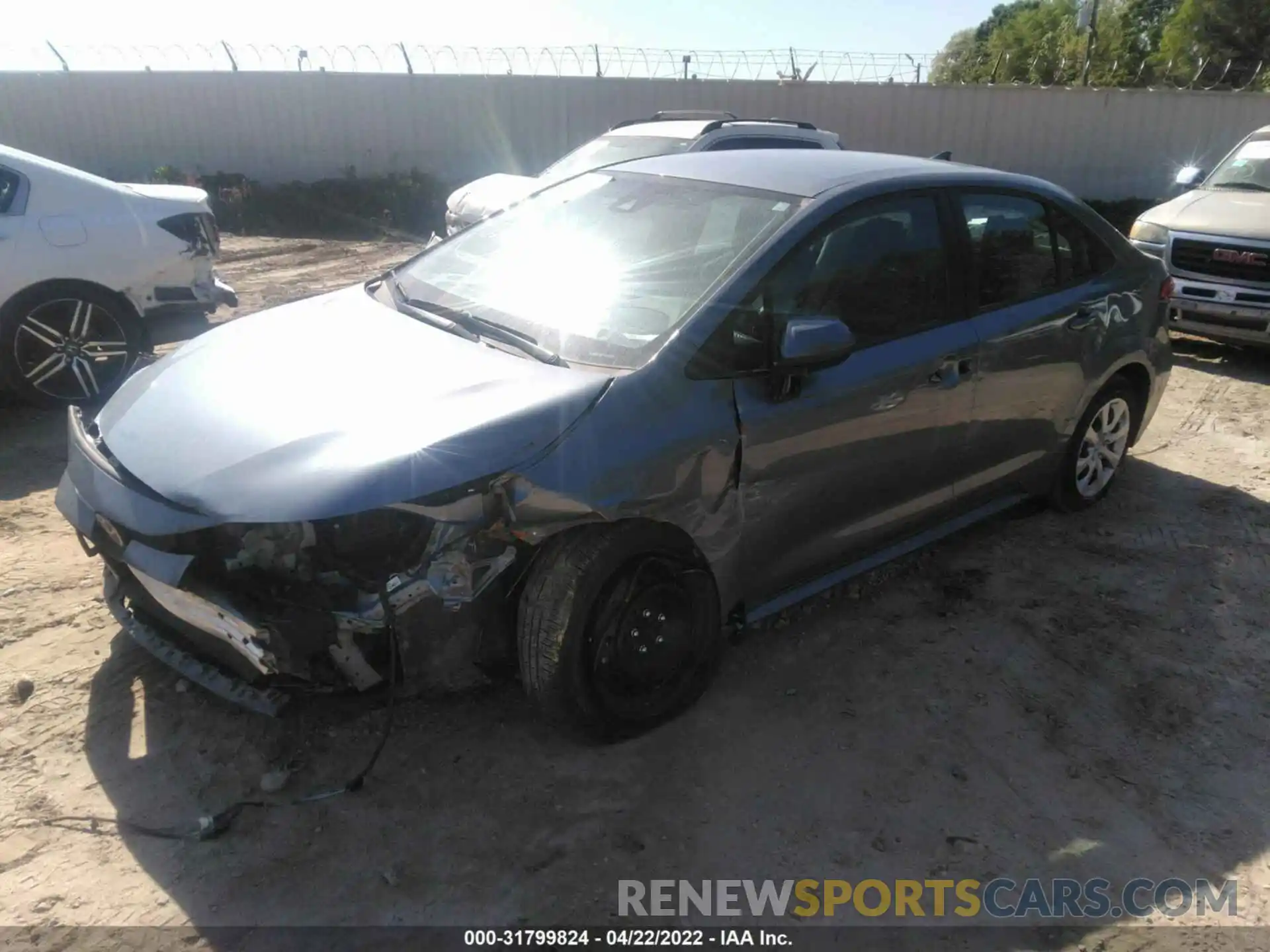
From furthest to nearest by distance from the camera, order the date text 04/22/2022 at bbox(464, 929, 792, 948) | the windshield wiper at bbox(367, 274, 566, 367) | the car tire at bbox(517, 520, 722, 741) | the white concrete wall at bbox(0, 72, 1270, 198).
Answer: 1. the white concrete wall at bbox(0, 72, 1270, 198)
2. the windshield wiper at bbox(367, 274, 566, 367)
3. the car tire at bbox(517, 520, 722, 741)
4. the date text 04/22/2022 at bbox(464, 929, 792, 948)

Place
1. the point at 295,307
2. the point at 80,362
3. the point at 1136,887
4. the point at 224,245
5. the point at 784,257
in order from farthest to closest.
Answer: the point at 224,245 → the point at 80,362 → the point at 295,307 → the point at 784,257 → the point at 1136,887

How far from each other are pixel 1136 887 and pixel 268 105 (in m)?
17.3

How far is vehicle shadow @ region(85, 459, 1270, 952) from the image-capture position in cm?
259

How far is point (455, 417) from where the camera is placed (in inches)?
108


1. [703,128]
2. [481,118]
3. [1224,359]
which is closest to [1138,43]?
[481,118]

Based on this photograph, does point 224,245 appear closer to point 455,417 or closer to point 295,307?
point 295,307

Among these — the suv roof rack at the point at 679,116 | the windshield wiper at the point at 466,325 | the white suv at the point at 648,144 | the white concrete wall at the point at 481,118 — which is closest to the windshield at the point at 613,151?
the white suv at the point at 648,144

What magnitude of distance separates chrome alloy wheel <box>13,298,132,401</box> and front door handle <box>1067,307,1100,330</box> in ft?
18.0

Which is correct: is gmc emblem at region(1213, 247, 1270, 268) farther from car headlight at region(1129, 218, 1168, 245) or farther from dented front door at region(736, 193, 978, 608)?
dented front door at region(736, 193, 978, 608)

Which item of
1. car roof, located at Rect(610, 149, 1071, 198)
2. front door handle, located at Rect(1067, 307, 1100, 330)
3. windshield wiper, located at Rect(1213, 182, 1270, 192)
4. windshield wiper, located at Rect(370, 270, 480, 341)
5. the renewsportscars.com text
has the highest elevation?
car roof, located at Rect(610, 149, 1071, 198)

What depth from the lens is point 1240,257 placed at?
7457mm

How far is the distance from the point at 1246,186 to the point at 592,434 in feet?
27.4

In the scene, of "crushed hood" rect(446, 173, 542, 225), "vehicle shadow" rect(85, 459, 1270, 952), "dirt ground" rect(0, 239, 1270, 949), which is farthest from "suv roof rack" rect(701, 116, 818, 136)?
"vehicle shadow" rect(85, 459, 1270, 952)

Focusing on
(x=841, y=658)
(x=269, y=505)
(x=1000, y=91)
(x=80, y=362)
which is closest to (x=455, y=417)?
(x=269, y=505)
